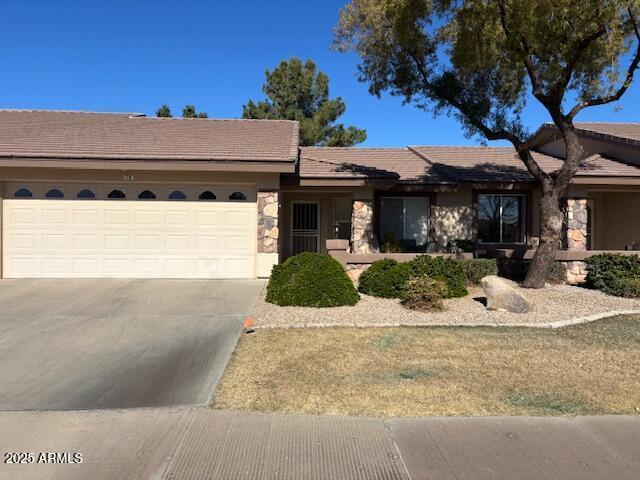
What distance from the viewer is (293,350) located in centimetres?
671

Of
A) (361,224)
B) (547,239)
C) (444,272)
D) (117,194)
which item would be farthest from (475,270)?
(117,194)

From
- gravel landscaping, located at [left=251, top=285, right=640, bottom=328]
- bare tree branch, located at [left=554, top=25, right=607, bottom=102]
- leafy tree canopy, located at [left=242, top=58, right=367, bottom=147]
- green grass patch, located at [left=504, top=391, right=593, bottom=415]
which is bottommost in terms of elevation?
green grass patch, located at [left=504, top=391, right=593, bottom=415]

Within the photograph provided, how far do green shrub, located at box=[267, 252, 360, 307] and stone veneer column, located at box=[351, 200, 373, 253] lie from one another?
185 inches

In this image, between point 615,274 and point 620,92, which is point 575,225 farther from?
point 620,92

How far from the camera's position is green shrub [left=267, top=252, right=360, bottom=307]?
9.62m

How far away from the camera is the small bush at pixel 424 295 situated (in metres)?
9.37

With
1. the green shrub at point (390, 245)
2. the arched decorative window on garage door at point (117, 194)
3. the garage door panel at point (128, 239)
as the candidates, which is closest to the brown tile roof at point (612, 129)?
the green shrub at point (390, 245)

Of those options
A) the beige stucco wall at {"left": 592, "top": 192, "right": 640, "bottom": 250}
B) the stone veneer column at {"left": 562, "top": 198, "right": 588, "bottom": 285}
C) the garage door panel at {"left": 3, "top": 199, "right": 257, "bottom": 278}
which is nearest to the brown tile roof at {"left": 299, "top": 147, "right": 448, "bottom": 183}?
the garage door panel at {"left": 3, "top": 199, "right": 257, "bottom": 278}

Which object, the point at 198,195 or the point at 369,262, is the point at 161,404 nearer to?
the point at 369,262

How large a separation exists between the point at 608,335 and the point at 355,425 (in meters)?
5.10

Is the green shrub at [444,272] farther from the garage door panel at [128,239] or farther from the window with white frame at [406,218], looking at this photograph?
the window with white frame at [406,218]

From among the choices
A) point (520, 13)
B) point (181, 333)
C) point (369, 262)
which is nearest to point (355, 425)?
point (181, 333)

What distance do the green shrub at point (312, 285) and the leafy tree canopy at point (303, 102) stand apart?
1991 cm

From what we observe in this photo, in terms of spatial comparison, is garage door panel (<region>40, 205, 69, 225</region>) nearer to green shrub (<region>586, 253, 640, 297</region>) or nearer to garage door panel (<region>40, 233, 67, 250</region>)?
garage door panel (<region>40, 233, 67, 250</region>)
